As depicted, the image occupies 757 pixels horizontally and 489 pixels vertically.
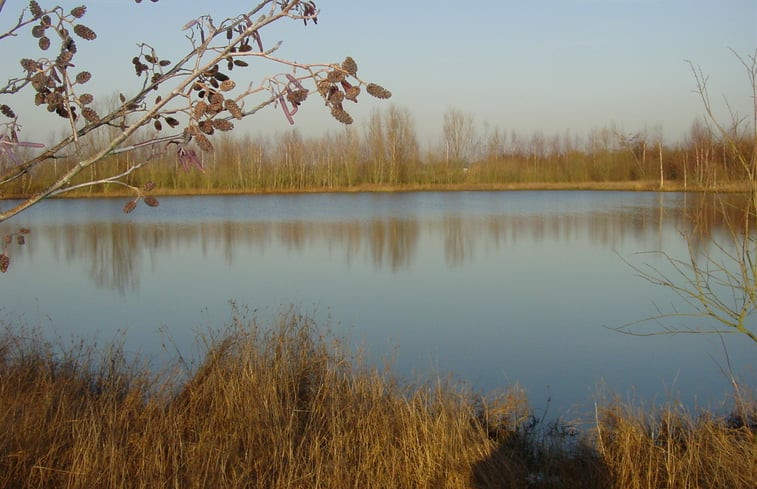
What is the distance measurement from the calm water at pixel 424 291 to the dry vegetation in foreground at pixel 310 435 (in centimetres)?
95

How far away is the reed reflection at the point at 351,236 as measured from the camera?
13305 mm

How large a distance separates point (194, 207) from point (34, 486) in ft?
84.1

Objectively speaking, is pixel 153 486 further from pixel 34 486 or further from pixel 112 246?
pixel 112 246

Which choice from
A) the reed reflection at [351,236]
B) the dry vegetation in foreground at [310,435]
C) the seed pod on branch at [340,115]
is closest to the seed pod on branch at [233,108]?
the seed pod on branch at [340,115]

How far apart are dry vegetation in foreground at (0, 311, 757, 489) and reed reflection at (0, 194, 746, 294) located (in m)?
6.19

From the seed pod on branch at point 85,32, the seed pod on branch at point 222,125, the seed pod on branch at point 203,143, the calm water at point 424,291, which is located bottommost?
the calm water at point 424,291

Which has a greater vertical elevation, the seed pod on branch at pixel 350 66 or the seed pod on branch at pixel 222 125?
the seed pod on branch at pixel 350 66

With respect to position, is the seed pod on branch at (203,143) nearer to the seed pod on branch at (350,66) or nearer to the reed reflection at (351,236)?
the seed pod on branch at (350,66)

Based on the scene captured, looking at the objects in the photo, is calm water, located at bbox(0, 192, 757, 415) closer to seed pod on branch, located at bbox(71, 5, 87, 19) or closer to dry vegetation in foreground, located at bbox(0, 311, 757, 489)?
dry vegetation in foreground, located at bbox(0, 311, 757, 489)

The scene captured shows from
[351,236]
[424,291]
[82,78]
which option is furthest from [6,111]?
[351,236]

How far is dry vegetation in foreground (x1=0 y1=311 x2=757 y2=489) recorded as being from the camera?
3.41 m

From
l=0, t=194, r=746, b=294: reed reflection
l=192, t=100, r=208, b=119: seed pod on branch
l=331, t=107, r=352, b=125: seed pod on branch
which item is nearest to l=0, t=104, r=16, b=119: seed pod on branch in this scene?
l=192, t=100, r=208, b=119: seed pod on branch

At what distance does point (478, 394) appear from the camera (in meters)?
5.23

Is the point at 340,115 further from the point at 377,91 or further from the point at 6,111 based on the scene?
the point at 6,111
